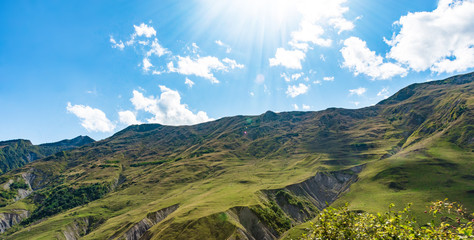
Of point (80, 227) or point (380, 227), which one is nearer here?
point (380, 227)

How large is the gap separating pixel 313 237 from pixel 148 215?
13252cm

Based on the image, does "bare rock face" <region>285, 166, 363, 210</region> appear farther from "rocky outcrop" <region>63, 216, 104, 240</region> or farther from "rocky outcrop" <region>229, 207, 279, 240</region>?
"rocky outcrop" <region>63, 216, 104, 240</region>

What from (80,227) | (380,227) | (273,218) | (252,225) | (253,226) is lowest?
(80,227)

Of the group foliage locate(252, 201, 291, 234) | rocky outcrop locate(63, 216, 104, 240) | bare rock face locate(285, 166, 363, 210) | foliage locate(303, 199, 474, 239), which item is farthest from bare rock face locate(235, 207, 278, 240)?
rocky outcrop locate(63, 216, 104, 240)

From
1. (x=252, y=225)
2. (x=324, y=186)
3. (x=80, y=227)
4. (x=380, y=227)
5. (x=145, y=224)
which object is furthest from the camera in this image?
(x=324, y=186)

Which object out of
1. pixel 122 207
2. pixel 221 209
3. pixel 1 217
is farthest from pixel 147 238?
pixel 1 217

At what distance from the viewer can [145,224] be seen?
390 ft

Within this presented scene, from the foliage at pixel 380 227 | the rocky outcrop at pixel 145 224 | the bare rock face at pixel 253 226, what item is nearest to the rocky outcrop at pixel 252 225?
the bare rock face at pixel 253 226

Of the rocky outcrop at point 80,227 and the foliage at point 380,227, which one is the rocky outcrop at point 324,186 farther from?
the foliage at point 380,227

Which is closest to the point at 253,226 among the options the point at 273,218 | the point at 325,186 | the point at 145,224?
the point at 273,218

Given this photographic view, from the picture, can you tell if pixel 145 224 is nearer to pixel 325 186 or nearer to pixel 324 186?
pixel 324 186

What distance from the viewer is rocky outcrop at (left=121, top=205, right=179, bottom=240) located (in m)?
110

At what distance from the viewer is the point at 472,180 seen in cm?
12850

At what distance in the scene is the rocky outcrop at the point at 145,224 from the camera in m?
110
